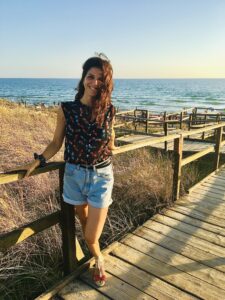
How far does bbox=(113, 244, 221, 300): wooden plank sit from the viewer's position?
262cm

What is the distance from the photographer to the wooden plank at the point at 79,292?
2.55 m

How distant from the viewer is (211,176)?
608 cm

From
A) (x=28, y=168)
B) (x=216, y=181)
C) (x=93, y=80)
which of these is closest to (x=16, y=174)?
(x=28, y=168)

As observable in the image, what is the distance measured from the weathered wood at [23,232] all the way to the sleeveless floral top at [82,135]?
66cm

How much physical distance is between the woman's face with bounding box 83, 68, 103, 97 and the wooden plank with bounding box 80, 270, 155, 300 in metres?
1.72

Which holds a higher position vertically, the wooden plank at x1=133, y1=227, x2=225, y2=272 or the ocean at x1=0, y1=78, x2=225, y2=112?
the wooden plank at x1=133, y1=227, x2=225, y2=272

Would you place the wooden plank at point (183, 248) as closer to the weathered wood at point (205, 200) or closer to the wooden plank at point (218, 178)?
the weathered wood at point (205, 200)

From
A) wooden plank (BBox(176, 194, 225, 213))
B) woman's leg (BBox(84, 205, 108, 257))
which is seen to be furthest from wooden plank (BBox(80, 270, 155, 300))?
wooden plank (BBox(176, 194, 225, 213))

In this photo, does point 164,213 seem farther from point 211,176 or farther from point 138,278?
point 211,176

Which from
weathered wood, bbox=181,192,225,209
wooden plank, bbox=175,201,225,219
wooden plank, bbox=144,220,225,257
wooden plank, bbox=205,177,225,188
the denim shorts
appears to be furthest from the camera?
wooden plank, bbox=205,177,225,188

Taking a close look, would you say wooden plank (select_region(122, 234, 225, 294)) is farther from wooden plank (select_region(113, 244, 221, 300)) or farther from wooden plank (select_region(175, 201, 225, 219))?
wooden plank (select_region(175, 201, 225, 219))

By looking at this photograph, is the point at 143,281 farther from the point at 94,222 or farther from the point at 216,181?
the point at 216,181

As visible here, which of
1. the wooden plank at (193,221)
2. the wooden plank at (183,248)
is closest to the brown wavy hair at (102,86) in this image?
the wooden plank at (183,248)

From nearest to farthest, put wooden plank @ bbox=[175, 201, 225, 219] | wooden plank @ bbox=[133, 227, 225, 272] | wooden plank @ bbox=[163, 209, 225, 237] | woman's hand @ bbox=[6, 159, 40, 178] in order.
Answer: woman's hand @ bbox=[6, 159, 40, 178]
wooden plank @ bbox=[133, 227, 225, 272]
wooden plank @ bbox=[163, 209, 225, 237]
wooden plank @ bbox=[175, 201, 225, 219]
